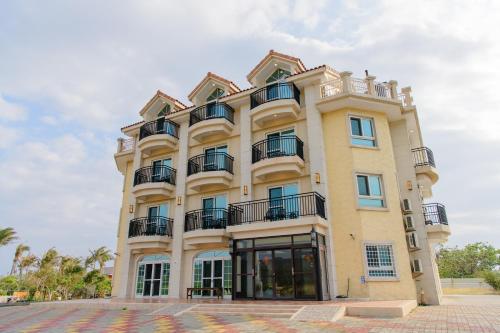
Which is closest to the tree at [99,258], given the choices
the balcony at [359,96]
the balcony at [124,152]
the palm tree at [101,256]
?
the palm tree at [101,256]

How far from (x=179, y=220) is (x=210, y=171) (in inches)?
131

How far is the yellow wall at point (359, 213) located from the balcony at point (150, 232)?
8946 millimetres

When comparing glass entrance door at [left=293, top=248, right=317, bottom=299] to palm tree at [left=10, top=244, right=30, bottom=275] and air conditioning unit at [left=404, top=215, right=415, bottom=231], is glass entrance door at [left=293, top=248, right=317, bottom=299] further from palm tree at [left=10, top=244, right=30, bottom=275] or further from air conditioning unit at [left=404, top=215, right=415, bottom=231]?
palm tree at [left=10, top=244, right=30, bottom=275]

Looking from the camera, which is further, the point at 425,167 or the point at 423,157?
the point at 423,157

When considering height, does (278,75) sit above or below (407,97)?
above

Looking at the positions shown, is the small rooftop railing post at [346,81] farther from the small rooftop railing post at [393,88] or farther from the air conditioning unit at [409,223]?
the air conditioning unit at [409,223]

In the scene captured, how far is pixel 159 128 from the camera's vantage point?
2023 cm

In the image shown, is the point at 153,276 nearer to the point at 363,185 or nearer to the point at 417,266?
the point at 363,185

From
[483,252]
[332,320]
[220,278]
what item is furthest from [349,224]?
[483,252]

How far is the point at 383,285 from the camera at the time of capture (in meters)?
13.2

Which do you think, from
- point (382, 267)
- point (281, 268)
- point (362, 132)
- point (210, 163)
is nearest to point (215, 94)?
point (210, 163)

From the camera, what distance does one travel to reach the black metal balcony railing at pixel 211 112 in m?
18.5

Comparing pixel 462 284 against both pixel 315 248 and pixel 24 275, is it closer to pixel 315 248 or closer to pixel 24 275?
pixel 315 248

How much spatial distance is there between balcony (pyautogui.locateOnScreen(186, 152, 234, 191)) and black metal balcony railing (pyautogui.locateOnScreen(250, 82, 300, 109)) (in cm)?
330
